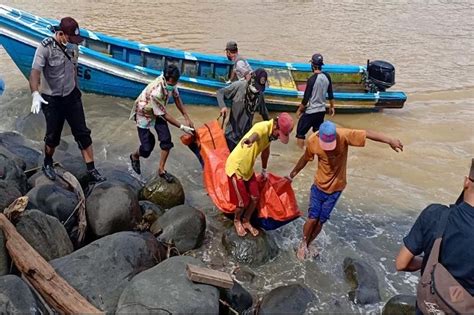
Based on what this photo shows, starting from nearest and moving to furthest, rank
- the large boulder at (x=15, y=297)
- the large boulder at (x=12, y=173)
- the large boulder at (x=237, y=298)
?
the large boulder at (x=15, y=297) < the large boulder at (x=237, y=298) < the large boulder at (x=12, y=173)

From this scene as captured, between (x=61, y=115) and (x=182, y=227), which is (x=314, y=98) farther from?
(x=61, y=115)

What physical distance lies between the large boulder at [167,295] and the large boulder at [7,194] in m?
1.72

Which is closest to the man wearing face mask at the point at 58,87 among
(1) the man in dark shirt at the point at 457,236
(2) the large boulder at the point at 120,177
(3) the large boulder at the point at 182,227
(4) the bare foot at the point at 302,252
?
(2) the large boulder at the point at 120,177

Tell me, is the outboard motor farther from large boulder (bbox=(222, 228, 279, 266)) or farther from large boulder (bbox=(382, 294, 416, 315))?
large boulder (bbox=(382, 294, 416, 315))

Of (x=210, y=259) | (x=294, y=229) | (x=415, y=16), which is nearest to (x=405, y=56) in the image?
(x=415, y=16)

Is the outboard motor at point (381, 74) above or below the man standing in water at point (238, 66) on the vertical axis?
below

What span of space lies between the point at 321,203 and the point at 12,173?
12.5 feet

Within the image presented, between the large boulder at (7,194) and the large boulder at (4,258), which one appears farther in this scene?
the large boulder at (7,194)

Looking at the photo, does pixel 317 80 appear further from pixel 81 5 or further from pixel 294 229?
pixel 81 5

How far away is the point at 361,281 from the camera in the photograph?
600 centimetres

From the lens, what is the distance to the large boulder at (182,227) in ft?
19.8

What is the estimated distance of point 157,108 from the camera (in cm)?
667

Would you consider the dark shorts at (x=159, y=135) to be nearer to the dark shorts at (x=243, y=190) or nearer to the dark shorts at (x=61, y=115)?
the dark shorts at (x=61, y=115)

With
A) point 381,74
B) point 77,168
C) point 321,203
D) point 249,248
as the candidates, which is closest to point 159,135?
point 77,168
